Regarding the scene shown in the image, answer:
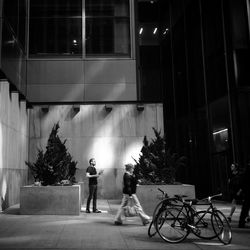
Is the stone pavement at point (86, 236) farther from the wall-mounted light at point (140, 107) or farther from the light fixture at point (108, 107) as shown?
the wall-mounted light at point (140, 107)

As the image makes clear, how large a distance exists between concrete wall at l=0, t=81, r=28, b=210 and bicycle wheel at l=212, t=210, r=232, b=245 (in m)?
8.98

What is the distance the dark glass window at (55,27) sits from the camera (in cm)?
2236

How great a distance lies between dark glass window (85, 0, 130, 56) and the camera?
891 inches

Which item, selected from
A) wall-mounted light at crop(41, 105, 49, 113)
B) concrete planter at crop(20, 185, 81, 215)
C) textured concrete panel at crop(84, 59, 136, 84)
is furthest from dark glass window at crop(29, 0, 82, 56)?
concrete planter at crop(20, 185, 81, 215)

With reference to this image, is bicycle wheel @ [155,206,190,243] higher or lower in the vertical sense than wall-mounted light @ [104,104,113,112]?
lower

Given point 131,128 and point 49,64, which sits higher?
point 49,64

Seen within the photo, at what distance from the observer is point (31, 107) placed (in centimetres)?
1986

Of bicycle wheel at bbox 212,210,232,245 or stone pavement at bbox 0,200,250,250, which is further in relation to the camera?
bicycle wheel at bbox 212,210,232,245

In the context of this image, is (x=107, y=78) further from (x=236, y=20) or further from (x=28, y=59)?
(x=236, y=20)

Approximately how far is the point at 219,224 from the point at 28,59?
→ 17559 millimetres

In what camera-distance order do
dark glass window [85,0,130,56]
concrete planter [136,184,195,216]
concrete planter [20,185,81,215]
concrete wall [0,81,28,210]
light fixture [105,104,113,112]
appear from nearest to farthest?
concrete planter [136,184,195,216], concrete planter [20,185,81,215], concrete wall [0,81,28,210], light fixture [105,104,113,112], dark glass window [85,0,130,56]

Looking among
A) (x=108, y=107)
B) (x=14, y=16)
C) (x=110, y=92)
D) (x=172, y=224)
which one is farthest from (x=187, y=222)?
(x=110, y=92)

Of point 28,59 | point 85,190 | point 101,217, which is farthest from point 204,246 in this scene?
point 28,59

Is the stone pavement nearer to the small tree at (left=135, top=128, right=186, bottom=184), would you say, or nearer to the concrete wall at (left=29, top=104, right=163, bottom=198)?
the small tree at (left=135, top=128, right=186, bottom=184)
